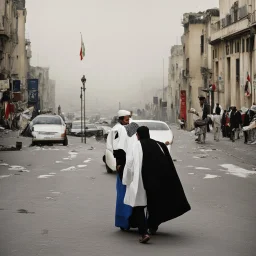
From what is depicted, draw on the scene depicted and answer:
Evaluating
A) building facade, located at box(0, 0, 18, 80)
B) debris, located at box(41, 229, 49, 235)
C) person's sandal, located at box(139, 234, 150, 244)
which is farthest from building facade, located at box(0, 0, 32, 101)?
person's sandal, located at box(139, 234, 150, 244)

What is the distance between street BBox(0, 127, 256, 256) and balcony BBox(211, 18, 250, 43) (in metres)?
29.7

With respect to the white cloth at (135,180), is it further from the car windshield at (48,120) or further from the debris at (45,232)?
the car windshield at (48,120)

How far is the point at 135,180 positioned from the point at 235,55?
1843 inches

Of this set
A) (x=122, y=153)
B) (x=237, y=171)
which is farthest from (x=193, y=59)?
(x=122, y=153)

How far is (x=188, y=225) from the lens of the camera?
33.8 feet

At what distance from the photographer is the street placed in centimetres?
857

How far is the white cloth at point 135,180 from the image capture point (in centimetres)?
900

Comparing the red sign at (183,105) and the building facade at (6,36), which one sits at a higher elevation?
the building facade at (6,36)

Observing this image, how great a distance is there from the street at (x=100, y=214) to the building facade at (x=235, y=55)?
27595 millimetres

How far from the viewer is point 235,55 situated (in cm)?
5472

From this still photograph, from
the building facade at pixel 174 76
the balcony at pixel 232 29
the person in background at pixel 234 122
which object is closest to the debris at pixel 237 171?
the person in background at pixel 234 122

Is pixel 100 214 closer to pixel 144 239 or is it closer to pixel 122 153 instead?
pixel 122 153

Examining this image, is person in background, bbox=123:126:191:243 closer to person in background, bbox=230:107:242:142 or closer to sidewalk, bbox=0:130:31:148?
sidewalk, bbox=0:130:31:148

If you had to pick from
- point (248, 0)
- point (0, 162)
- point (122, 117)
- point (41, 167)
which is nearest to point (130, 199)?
point (122, 117)
